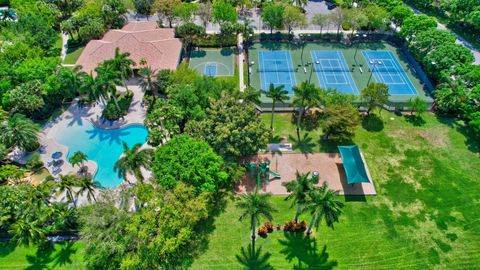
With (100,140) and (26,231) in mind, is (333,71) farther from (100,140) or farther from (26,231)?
(26,231)

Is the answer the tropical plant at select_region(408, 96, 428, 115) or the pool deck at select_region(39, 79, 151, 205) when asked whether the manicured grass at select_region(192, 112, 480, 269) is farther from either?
the pool deck at select_region(39, 79, 151, 205)

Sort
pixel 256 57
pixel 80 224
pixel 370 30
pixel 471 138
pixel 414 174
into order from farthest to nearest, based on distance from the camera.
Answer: pixel 370 30 < pixel 256 57 < pixel 471 138 < pixel 414 174 < pixel 80 224

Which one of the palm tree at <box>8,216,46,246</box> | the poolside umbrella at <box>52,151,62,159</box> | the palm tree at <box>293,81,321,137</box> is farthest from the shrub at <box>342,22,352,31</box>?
the palm tree at <box>8,216,46,246</box>

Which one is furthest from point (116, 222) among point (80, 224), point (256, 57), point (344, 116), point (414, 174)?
point (256, 57)

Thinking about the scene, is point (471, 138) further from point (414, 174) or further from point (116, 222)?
point (116, 222)

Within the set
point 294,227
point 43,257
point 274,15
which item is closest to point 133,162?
point 43,257

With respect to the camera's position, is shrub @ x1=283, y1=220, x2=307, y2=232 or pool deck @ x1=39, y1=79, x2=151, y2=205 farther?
pool deck @ x1=39, y1=79, x2=151, y2=205
